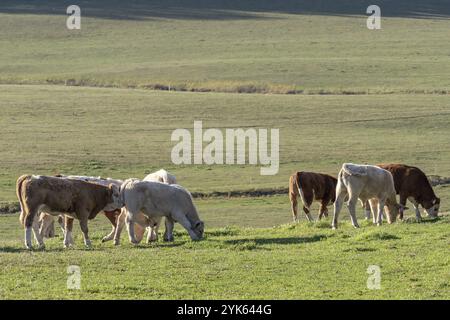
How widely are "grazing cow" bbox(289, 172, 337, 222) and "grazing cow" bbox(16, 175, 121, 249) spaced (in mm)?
5974

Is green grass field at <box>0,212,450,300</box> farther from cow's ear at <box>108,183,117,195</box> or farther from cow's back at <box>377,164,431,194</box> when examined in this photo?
cow's back at <box>377,164,431,194</box>

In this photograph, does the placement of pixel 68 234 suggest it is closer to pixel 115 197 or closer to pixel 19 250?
pixel 115 197

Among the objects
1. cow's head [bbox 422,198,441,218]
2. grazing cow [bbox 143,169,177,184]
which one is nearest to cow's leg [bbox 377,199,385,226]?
cow's head [bbox 422,198,441,218]

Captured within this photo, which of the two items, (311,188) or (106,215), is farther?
(311,188)

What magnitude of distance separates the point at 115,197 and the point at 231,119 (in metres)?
31.5

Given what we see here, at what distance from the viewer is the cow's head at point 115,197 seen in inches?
802

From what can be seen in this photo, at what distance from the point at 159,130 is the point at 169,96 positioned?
392 inches

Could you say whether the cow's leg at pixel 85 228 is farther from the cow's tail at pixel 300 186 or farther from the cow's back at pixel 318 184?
the cow's back at pixel 318 184

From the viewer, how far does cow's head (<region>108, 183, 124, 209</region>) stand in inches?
802

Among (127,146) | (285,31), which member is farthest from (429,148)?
(285,31)

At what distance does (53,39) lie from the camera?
83.7 meters

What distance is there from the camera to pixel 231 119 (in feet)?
170

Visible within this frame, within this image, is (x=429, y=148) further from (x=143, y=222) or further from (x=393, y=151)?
(x=143, y=222)

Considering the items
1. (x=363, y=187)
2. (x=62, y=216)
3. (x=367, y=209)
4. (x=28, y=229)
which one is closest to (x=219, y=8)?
(x=367, y=209)
